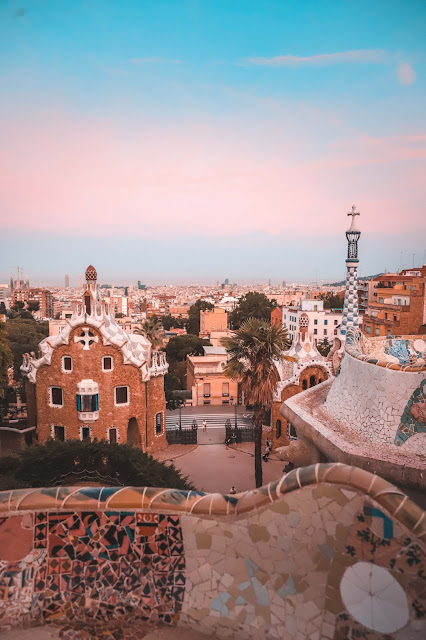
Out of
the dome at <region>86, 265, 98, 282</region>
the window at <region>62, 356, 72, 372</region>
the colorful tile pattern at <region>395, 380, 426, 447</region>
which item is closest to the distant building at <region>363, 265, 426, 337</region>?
the dome at <region>86, 265, 98, 282</region>

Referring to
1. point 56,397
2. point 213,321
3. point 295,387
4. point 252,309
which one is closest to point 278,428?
point 295,387

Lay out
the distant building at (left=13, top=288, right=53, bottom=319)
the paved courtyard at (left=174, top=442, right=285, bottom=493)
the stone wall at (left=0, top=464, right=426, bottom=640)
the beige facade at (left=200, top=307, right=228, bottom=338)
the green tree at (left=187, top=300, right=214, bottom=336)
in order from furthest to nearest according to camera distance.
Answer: the distant building at (left=13, top=288, right=53, bottom=319) → the green tree at (left=187, top=300, right=214, bottom=336) → the beige facade at (left=200, top=307, right=228, bottom=338) → the paved courtyard at (left=174, top=442, right=285, bottom=493) → the stone wall at (left=0, top=464, right=426, bottom=640)

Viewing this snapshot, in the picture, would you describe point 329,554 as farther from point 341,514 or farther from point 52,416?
point 52,416

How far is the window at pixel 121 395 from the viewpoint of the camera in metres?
20.7

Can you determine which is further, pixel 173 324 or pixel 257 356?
pixel 173 324

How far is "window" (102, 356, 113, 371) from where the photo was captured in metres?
20.3

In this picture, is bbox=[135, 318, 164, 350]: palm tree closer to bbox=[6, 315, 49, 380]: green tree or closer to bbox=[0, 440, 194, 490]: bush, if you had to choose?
bbox=[6, 315, 49, 380]: green tree

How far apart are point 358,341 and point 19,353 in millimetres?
36911

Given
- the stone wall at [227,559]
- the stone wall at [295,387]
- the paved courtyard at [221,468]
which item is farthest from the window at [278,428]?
the stone wall at [227,559]

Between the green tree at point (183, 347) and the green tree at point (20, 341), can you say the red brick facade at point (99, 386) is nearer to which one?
the green tree at point (20, 341)

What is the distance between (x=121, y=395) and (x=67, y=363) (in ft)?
8.55

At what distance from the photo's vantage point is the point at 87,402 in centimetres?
2002

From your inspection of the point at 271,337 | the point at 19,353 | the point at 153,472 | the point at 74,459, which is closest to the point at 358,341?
the point at 271,337

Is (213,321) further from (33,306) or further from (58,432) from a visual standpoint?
(33,306)
